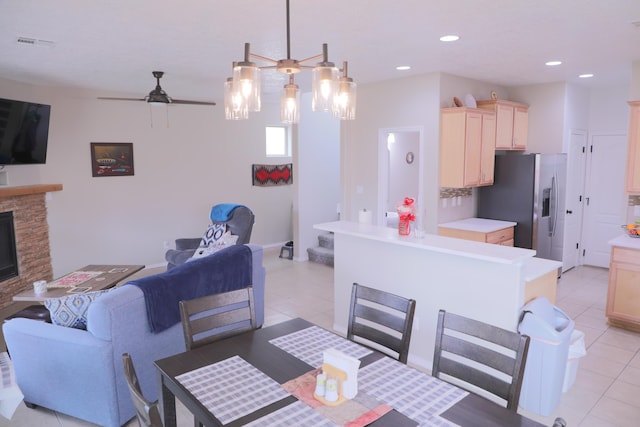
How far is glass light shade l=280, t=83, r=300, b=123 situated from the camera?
7.47 ft

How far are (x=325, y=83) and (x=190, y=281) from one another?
74.5 inches

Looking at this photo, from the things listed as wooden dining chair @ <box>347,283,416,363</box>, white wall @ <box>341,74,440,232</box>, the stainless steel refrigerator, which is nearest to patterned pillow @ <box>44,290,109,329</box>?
wooden dining chair @ <box>347,283,416,363</box>

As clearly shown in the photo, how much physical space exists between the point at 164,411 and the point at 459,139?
421 cm

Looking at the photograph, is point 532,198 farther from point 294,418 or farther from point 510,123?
point 294,418

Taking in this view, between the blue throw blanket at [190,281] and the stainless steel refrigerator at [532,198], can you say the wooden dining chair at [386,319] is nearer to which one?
the blue throw blanket at [190,281]

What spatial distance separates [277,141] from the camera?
856cm

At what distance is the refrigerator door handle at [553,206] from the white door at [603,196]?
131 cm

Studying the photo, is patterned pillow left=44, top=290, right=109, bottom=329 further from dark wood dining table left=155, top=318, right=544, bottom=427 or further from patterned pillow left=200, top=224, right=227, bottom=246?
patterned pillow left=200, top=224, right=227, bottom=246

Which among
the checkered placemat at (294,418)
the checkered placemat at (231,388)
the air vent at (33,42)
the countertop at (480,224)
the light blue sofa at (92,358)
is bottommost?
the light blue sofa at (92,358)

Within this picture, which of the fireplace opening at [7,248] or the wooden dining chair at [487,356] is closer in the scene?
the wooden dining chair at [487,356]

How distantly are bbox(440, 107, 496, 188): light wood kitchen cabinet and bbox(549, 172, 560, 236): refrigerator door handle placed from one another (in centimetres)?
111

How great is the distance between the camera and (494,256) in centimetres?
299

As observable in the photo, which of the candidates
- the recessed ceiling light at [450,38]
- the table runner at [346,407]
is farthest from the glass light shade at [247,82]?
the recessed ceiling light at [450,38]

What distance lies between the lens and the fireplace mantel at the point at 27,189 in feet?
16.9
